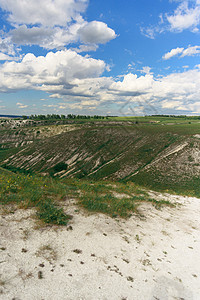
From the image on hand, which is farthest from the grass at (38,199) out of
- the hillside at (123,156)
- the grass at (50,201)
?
the hillside at (123,156)

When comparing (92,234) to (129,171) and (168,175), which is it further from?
(129,171)

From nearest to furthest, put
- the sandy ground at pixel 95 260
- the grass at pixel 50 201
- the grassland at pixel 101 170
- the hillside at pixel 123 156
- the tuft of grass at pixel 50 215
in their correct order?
1. the sandy ground at pixel 95 260
2. the tuft of grass at pixel 50 215
3. the grass at pixel 50 201
4. the grassland at pixel 101 170
5. the hillside at pixel 123 156

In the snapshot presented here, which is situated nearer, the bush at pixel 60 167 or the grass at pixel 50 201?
the grass at pixel 50 201

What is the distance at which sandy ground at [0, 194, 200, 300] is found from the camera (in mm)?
5945

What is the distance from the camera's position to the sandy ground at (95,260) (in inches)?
234

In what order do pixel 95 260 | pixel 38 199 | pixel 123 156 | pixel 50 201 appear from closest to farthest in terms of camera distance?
pixel 95 260, pixel 38 199, pixel 50 201, pixel 123 156

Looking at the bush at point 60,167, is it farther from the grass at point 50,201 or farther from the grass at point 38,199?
the grass at point 38,199

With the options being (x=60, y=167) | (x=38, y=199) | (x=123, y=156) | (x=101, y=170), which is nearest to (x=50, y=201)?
(x=38, y=199)

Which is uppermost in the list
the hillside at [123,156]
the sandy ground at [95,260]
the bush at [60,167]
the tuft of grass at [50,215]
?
the tuft of grass at [50,215]

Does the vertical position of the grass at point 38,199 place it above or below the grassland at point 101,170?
above

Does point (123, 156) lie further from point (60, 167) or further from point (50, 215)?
point (50, 215)

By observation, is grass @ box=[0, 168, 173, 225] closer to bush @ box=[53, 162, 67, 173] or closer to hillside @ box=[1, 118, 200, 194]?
hillside @ box=[1, 118, 200, 194]

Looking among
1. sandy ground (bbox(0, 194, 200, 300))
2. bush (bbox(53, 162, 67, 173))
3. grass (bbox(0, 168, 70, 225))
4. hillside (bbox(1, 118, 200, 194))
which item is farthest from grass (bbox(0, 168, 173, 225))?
bush (bbox(53, 162, 67, 173))

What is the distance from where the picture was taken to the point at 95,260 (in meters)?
7.48
